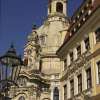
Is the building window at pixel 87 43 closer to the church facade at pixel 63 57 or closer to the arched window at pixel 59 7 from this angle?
the church facade at pixel 63 57

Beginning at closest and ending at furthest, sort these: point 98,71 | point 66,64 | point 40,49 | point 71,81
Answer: point 98,71 < point 71,81 < point 66,64 < point 40,49

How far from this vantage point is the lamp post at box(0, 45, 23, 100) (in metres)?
13.7

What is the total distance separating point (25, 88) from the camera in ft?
189

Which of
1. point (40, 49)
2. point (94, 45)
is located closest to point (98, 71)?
point (94, 45)

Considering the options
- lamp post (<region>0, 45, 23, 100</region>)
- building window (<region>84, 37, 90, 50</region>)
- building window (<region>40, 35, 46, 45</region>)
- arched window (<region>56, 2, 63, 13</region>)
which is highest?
arched window (<region>56, 2, 63, 13</region>)

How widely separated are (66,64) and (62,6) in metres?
40.7

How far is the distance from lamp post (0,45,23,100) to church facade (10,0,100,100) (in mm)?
10657

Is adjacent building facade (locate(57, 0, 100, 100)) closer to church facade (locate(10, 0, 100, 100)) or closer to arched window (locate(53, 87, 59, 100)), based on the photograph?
church facade (locate(10, 0, 100, 100))

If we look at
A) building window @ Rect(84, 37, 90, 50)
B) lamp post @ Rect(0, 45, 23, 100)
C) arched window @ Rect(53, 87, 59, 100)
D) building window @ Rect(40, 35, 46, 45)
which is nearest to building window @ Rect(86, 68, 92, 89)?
building window @ Rect(84, 37, 90, 50)

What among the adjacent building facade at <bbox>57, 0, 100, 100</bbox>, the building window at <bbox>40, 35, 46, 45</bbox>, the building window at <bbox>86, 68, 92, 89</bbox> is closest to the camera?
the adjacent building facade at <bbox>57, 0, 100, 100</bbox>

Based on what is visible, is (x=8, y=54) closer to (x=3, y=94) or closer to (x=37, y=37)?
(x=3, y=94)

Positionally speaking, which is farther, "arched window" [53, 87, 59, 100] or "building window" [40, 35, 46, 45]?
"building window" [40, 35, 46, 45]

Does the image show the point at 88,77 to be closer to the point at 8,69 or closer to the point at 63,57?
the point at 63,57

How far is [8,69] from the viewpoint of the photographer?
559 inches
